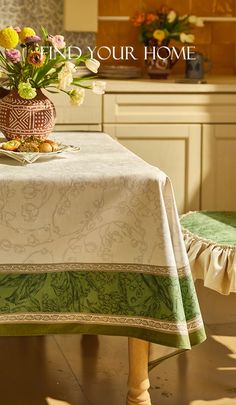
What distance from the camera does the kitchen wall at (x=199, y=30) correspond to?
15.5 feet

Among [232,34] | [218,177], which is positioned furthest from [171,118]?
[232,34]

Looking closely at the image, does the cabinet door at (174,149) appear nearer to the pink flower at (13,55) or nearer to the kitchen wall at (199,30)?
the kitchen wall at (199,30)

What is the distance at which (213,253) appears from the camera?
2771 millimetres

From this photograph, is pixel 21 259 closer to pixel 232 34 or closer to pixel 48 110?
pixel 48 110

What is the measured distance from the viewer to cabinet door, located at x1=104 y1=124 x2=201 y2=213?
167 inches

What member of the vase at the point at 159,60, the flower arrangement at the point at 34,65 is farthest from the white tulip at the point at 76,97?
the vase at the point at 159,60

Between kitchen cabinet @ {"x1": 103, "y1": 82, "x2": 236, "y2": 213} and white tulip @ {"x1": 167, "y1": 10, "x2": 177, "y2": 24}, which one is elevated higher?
white tulip @ {"x1": 167, "y1": 10, "x2": 177, "y2": 24}

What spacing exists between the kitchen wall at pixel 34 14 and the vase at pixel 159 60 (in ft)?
1.63

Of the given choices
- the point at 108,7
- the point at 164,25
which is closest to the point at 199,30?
the point at 164,25

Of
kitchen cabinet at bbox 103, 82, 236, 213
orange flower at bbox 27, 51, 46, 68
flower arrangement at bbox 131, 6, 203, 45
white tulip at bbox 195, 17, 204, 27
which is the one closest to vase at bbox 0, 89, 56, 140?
orange flower at bbox 27, 51, 46, 68

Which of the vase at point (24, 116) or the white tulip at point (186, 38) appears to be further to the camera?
the white tulip at point (186, 38)

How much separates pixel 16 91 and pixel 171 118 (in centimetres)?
170

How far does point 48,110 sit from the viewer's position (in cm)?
267

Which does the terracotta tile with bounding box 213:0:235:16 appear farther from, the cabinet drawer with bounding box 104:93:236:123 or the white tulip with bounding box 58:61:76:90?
the white tulip with bounding box 58:61:76:90
